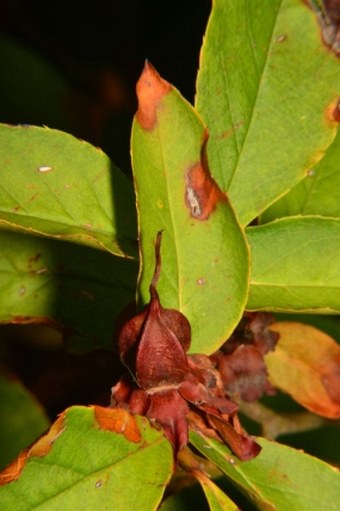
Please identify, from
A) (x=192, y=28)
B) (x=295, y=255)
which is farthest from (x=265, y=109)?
(x=192, y=28)

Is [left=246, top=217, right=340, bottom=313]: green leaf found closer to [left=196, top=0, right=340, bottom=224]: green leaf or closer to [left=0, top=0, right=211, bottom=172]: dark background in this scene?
[left=196, top=0, right=340, bottom=224]: green leaf

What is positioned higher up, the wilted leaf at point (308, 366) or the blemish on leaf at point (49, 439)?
the blemish on leaf at point (49, 439)

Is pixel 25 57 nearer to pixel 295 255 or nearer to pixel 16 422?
pixel 16 422

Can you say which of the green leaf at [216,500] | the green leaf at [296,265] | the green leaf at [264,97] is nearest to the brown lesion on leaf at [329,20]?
the green leaf at [264,97]

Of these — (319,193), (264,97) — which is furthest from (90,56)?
(264,97)

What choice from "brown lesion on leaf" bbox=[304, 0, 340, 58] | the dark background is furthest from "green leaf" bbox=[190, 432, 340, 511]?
the dark background

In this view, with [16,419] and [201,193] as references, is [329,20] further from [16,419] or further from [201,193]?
[16,419]

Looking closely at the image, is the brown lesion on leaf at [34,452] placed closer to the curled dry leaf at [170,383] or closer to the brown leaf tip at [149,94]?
the curled dry leaf at [170,383]
